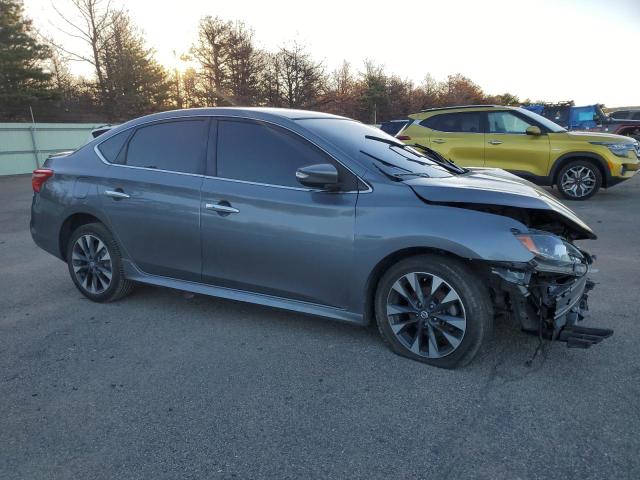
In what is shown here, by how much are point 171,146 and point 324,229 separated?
5.37 feet

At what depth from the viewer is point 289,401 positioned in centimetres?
285

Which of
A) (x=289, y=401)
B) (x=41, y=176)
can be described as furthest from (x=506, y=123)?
(x=289, y=401)

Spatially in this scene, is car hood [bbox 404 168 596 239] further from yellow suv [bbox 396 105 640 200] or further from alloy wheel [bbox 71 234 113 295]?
yellow suv [bbox 396 105 640 200]

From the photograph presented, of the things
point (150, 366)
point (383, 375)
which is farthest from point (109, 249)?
point (383, 375)

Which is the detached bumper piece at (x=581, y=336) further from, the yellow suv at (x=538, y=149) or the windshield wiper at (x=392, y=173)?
the yellow suv at (x=538, y=149)

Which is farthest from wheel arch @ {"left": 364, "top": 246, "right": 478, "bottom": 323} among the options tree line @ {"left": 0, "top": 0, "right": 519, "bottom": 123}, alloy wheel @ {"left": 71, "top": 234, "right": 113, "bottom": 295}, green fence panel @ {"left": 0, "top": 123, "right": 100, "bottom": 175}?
tree line @ {"left": 0, "top": 0, "right": 519, "bottom": 123}

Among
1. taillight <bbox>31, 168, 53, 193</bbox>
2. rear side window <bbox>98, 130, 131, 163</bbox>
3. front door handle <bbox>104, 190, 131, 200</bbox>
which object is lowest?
front door handle <bbox>104, 190, 131, 200</bbox>

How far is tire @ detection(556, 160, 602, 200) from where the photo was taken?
9422mm

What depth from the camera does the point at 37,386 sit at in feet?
10.1

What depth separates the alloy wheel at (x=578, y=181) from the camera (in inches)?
373

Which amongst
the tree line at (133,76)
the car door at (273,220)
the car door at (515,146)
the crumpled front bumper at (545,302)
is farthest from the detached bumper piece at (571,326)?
the tree line at (133,76)

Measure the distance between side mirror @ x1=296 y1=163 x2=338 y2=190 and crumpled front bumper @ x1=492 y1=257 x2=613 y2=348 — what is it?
1.17 m

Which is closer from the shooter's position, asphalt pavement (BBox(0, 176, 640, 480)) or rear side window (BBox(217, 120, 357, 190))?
asphalt pavement (BBox(0, 176, 640, 480))

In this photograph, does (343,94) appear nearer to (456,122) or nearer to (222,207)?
(456,122)
